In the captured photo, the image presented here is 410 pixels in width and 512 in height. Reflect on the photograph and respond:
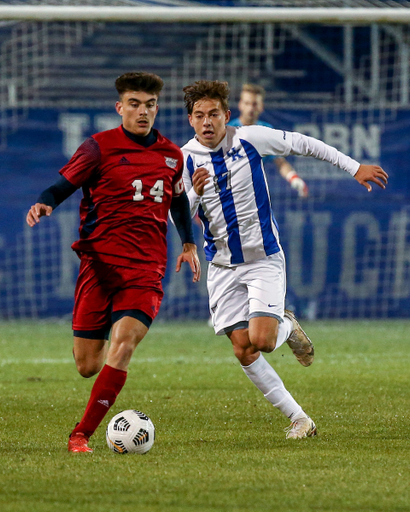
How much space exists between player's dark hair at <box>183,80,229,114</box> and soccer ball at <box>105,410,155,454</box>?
2.15 m

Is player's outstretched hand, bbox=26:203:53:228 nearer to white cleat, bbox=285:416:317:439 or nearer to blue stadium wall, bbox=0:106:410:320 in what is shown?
white cleat, bbox=285:416:317:439

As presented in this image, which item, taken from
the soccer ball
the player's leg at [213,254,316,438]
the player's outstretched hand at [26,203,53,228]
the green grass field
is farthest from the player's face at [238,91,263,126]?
the soccer ball

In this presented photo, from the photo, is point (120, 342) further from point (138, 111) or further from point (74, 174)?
point (138, 111)

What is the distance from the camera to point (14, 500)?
3.55m

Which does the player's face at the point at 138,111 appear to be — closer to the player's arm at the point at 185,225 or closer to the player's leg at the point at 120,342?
the player's arm at the point at 185,225

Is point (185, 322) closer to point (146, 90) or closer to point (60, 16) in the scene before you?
point (60, 16)

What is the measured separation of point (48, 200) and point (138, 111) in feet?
2.49

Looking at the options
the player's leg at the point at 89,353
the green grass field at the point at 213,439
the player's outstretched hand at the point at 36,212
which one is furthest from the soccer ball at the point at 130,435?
the player's outstretched hand at the point at 36,212

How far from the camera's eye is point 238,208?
5922 millimetres

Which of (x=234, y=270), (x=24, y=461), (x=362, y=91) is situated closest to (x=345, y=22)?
(x=234, y=270)

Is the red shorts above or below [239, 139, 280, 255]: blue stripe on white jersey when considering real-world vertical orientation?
below

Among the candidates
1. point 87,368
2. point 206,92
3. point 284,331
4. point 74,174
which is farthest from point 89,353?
point 206,92

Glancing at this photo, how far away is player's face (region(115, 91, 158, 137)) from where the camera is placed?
5.13 meters

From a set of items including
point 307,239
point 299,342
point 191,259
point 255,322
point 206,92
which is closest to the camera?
point 191,259
